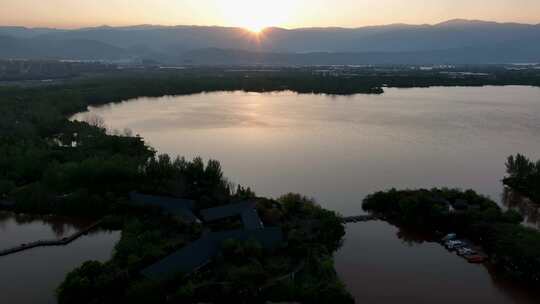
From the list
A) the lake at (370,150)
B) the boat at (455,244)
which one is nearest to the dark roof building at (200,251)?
the lake at (370,150)

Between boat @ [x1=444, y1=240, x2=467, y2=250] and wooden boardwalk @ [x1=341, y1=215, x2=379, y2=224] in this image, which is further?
wooden boardwalk @ [x1=341, y1=215, x2=379, y2=224]

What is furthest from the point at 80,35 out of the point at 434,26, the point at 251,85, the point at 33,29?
the point at 251,85

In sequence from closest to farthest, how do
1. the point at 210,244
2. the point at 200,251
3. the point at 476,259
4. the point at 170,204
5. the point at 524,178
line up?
1. the point at 200,251
2. the point at 210,244
3. the point at 476,259
4. the point at 170,204
5. the point at 524,178

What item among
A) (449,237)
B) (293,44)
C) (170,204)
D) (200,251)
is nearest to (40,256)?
(170,204)

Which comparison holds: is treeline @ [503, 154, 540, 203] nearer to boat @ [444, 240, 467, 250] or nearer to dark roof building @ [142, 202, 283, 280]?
boat @ [444, 240, 467, 250]

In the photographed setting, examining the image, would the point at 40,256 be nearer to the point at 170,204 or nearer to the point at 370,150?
the point at 170,204

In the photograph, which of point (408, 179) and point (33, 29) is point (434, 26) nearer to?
point (33, 29)

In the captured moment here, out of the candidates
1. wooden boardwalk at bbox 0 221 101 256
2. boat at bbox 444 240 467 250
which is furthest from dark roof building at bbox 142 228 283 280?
boat at bbox 444 240 467 250
